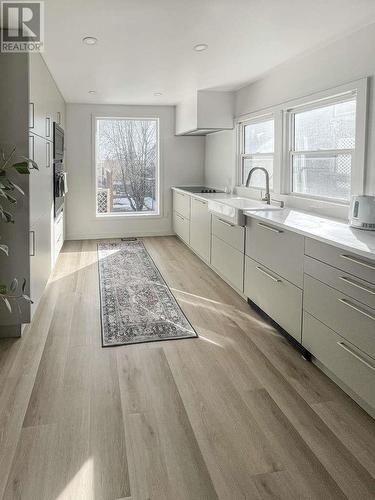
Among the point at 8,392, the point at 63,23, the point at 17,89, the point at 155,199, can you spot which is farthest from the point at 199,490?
the point at 155,199

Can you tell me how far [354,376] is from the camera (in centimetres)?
221

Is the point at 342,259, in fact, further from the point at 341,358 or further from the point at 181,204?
the point at 181,204

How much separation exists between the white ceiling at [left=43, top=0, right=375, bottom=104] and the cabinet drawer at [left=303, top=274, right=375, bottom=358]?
5.75 feet

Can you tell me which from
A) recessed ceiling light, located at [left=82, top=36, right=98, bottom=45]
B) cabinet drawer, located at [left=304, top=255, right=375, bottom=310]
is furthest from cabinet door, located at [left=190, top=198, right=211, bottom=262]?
cabinet drawer, located at [left=304, top=255, right=375, bottom=310]

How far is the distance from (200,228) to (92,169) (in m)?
2.53

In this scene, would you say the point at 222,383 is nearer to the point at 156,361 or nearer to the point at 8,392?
the point at 156,361

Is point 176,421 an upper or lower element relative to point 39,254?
lower

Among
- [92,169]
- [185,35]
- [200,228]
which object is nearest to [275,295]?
[185,35]

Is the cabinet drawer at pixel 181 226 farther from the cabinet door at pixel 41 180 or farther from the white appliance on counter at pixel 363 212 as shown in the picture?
the white appliance on counter at pixel 363 212

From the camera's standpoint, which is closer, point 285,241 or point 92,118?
point 285,241

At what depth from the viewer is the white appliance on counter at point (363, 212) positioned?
2727 millimetres

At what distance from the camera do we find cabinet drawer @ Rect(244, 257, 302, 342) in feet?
9.40

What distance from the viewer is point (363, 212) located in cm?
Result: 277

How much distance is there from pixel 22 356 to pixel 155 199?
4944 mm
